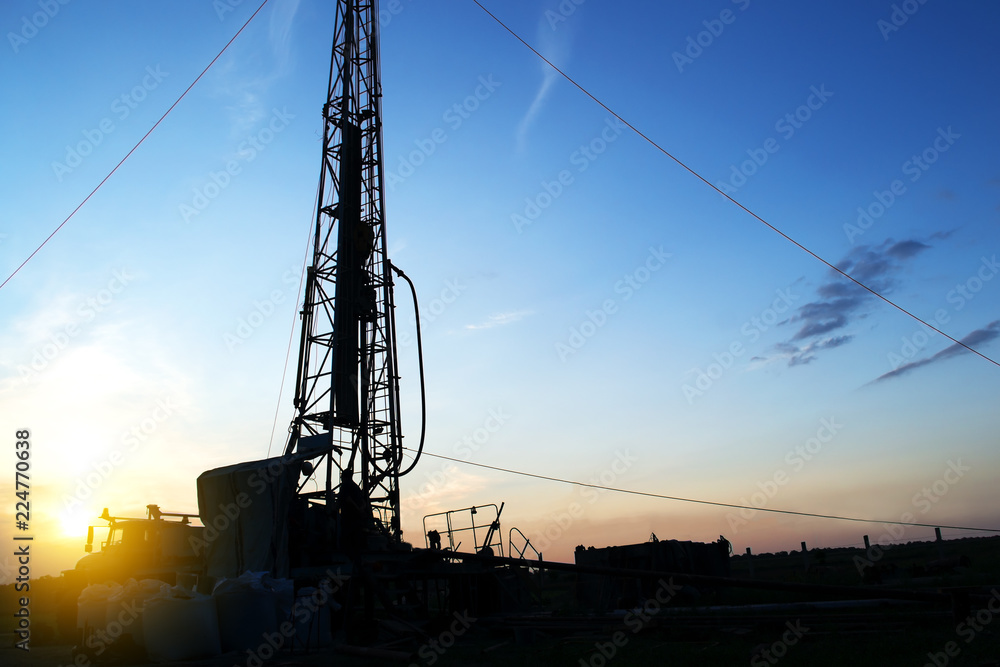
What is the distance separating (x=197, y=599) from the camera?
12406mm

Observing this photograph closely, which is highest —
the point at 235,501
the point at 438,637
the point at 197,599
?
the point at 235,501

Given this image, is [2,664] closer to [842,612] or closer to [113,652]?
[113,652]

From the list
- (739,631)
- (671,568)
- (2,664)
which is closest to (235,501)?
(2,664)

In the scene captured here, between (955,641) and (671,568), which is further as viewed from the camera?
(671,568)

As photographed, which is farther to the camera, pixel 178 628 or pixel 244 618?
pixel 244 618

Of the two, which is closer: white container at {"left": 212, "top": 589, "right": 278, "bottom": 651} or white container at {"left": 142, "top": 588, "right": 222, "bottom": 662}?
white container at {"left": 142, "top": 588, "right": 222, "bottom": 662}

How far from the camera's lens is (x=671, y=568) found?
22.4 meters

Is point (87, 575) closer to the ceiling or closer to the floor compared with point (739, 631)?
closer to the ceiling

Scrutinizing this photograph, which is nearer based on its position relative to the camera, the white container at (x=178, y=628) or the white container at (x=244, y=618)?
the white container at (x=178, y=628)

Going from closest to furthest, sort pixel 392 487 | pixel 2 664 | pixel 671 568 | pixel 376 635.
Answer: pixel 2 664, pixel 376 635, pixel 671 568, pixel 392 487

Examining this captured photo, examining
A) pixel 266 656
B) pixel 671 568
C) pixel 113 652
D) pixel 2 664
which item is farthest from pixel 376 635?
pixel 671 568

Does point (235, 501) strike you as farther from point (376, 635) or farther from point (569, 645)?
point (569, 645)

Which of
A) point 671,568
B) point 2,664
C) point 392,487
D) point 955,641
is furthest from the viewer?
point 392,487

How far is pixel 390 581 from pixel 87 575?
8.52 meters
